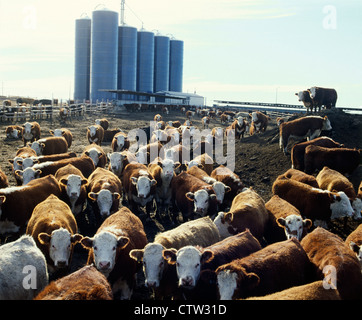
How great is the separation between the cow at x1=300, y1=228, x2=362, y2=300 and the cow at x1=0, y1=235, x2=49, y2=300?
3404mm

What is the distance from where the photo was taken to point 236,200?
27.4ft

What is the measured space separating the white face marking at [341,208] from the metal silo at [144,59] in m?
→ 59.1

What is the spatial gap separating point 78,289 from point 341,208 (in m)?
5.85

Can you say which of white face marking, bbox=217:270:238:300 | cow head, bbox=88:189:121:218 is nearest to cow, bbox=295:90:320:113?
cow head, bbox=88:189:121:218

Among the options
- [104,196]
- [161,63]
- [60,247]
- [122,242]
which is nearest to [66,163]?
[104,196]

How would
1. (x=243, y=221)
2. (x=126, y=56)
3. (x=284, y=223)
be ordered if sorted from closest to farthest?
1. (x=284, y=223)
2. (x=243, y=221)
3. (x=126, y=56)

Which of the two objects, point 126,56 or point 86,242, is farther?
point 126,56

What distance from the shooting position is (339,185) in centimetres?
927

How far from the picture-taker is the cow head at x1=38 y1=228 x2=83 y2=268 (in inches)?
211

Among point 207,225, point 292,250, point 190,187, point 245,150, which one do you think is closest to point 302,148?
point 245,150

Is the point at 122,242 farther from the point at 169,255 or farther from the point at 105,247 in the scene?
the point at 169,255

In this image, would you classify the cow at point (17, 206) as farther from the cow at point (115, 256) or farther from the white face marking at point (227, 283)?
the white face marking at point (227, 283)

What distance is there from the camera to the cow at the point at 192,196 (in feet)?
26.2
